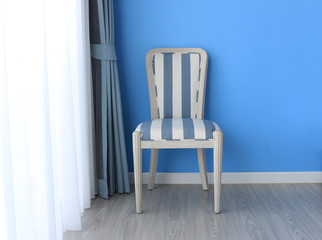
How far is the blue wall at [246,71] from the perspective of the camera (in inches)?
107

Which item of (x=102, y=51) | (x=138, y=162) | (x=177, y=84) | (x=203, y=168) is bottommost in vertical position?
(x=203, y=168)

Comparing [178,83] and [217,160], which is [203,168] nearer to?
[217,160]

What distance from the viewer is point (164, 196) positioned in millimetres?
2613

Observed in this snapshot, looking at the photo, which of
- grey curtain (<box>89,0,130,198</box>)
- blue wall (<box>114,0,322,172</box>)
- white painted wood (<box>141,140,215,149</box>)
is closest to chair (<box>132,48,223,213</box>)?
blue wall (<box>114,0,322,172</box>)

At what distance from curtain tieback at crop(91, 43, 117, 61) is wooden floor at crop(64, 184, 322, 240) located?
3.12 feet

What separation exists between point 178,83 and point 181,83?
21mm

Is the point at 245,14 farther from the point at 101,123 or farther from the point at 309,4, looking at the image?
the point at 101,123

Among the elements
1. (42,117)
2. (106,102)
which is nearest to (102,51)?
(106,102)

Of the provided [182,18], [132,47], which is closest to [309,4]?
[182,18]

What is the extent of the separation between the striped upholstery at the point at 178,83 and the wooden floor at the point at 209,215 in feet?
1.91

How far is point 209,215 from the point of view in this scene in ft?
7.47

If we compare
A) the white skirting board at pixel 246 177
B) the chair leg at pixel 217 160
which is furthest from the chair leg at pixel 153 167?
the chair leg at pixel 217 160

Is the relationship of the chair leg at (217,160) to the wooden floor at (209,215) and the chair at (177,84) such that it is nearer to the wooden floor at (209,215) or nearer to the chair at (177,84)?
the wooden floor at (209,215)

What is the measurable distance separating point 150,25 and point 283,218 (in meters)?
1.57
